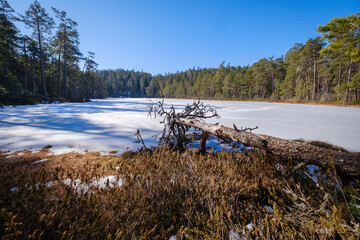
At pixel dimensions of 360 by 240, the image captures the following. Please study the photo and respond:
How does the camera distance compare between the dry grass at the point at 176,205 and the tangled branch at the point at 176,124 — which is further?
the tangled branch at the point at 176,124

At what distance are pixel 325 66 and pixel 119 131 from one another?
38021 millimetres

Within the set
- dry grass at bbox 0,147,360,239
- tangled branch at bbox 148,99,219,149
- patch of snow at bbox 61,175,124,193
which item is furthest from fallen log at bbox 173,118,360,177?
patch of snow at bbox 61,175,124,193

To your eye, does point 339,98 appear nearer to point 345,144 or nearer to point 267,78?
point 267,78

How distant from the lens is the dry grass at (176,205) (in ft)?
3.96

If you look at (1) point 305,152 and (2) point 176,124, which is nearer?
(1) point 305,152

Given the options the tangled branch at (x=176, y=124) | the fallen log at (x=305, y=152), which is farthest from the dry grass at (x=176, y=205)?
the tangled branch at (x=176, y=124)

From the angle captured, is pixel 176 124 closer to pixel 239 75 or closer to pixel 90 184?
pixel 90 184

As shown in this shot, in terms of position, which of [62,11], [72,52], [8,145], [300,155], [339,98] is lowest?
[8,145]

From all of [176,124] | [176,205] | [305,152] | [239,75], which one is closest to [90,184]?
[176,205]

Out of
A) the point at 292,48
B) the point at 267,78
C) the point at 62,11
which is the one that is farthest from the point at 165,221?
the point at 267,78

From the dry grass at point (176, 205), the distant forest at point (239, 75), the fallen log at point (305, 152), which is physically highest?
the distant forest at point (239, 75)

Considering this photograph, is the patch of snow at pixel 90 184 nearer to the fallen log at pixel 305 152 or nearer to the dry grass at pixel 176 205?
the dry grass at pixel 176 205

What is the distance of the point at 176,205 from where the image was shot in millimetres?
2002

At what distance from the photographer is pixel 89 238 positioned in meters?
1.22
